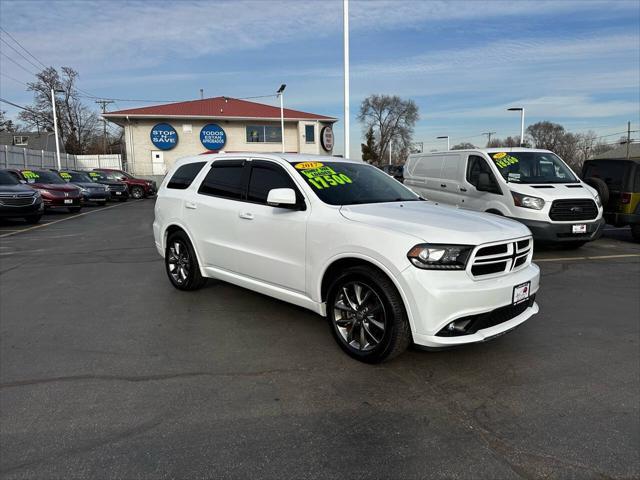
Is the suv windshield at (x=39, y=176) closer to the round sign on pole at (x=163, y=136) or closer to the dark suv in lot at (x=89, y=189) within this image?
the dark suv in lot at (x=89, y=189)

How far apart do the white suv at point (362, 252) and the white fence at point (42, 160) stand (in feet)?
86.1

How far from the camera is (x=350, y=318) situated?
153 inches

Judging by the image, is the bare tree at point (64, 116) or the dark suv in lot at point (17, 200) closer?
the dark suv in lot at point (17, 200)

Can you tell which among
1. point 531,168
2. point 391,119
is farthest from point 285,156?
point 391,119

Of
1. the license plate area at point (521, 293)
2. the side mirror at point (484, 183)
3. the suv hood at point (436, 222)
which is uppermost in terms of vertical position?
the side mirror at point (484, 183)

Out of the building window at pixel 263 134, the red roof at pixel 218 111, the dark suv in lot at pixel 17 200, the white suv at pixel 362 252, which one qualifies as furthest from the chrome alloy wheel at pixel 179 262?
the building window at pixel 263 134

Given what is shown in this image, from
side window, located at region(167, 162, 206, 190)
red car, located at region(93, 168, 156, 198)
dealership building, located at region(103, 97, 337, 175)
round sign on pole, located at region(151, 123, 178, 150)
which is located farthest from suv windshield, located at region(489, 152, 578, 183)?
round sign on pole, located at region(151, 123, 178, 150)

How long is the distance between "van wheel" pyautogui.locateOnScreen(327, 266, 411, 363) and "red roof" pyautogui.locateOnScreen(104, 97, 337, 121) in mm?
32848

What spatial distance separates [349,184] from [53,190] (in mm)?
16097

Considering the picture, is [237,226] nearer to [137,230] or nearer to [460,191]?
[460,191]

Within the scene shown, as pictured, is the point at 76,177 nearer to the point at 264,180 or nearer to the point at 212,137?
the point at 212,137

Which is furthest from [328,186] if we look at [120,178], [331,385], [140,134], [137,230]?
[140,134]

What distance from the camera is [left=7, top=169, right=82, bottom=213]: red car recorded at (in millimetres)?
16875

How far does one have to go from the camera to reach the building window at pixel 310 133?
37.1m
